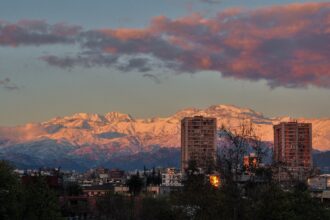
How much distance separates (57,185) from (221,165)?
129m

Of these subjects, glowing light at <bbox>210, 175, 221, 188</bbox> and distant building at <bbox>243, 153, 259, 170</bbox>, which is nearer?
distant building at <bbox>243, 153, 259, 170</bbox>

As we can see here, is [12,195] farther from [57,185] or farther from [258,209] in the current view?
[57,185]

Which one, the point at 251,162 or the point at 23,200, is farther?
the point at 23,200

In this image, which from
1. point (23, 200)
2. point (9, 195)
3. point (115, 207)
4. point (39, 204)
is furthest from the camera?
point (115, 207)

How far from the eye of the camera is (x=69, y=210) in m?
157

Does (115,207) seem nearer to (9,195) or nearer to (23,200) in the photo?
(23,200)

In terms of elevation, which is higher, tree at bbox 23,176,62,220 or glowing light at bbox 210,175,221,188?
glowing light at bbox 210,175,221,188

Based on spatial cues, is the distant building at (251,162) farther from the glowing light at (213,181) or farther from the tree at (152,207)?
the tree at (152,207)

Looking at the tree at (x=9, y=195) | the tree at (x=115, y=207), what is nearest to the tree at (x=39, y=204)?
the tree at (x=9, y=195)

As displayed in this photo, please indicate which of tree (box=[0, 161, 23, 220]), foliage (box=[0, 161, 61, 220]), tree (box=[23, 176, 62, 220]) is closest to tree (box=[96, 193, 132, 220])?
foliage (box=[0, 161, 61, 220])

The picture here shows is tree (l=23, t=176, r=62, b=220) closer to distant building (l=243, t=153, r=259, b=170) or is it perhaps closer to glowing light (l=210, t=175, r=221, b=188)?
glowing light (l=210, t=175, r=221, b=188)

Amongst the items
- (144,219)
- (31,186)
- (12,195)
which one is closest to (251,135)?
(12,195)

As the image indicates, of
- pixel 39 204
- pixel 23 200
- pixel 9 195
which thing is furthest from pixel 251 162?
pixel 23 200

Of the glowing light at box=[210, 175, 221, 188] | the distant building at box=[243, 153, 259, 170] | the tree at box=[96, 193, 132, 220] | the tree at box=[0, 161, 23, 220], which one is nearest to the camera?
the distant building at box=[243, 153, 259, 170]
